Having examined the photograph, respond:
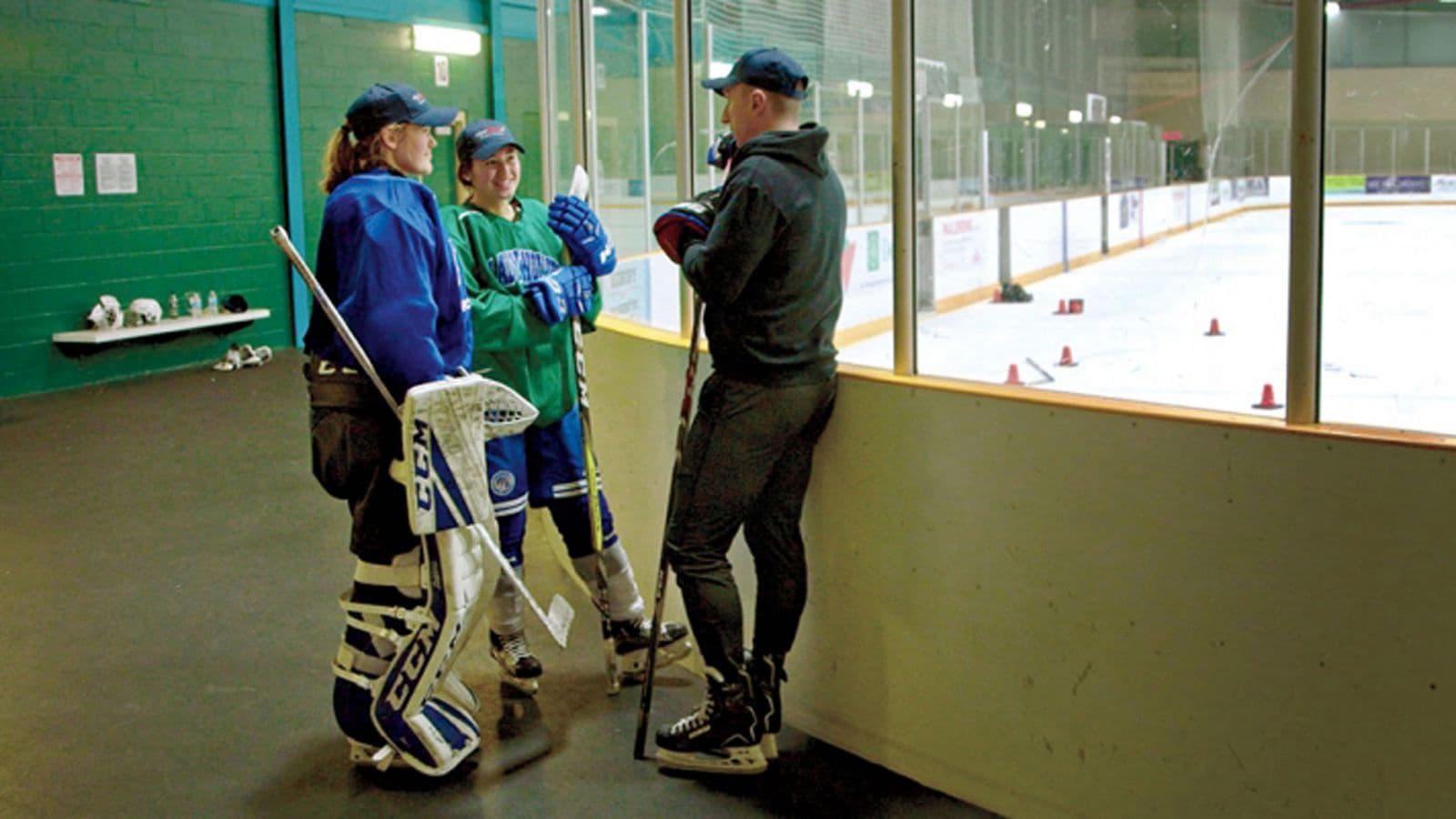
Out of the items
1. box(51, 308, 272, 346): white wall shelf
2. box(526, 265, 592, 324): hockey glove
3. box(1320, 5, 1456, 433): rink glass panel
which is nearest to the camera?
box(1320, 5, 1456, 433): rink glass panel

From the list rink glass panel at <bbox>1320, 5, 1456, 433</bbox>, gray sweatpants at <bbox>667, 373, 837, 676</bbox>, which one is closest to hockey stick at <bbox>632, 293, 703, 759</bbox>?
gray sweatpants at <bbox>667, 373, 837, 676</bbox>

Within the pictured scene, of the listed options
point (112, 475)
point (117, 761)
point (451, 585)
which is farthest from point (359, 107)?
point (112, 475)

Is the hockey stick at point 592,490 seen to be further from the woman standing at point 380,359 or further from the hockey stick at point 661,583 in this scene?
the woman standing at point 380,359

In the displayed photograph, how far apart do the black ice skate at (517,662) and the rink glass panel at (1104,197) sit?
1.08 metres

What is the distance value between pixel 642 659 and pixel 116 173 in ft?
22.9

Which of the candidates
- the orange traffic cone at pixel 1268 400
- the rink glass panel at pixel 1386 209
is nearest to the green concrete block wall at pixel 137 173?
the rink glass panel at pixel 1386 209

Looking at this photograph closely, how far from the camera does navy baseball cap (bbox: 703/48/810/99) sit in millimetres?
2717

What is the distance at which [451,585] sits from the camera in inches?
107

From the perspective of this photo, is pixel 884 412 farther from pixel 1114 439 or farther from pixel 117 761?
pixel 117 761

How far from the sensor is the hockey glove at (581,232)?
3.24m

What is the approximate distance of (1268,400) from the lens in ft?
7.76

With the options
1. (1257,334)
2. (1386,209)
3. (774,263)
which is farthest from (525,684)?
(1386,209)

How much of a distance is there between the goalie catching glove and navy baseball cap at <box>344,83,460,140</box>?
49cm

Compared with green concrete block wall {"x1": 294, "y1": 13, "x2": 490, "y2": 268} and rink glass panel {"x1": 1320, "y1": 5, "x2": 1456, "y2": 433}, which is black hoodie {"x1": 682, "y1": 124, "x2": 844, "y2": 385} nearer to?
rink glass panel {"x1": 1320, "y1": 5, "x2": 1456, "y2": 433}
